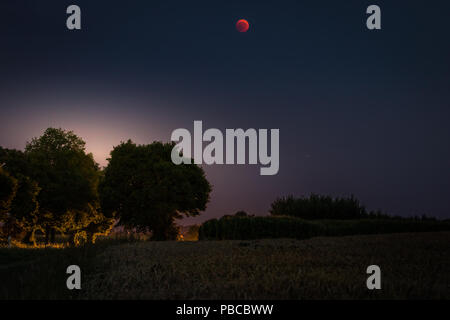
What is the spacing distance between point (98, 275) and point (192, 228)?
58.5 ft

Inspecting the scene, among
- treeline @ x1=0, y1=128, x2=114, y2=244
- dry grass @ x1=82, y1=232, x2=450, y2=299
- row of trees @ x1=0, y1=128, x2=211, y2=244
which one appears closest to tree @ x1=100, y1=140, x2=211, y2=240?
row of trees @ x1=0, y1=128, x2=211, y2=244

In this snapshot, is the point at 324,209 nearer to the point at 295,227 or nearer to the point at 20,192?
the point at 295,227

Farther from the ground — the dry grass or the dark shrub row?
the dry grass

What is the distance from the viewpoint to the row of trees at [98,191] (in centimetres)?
2791

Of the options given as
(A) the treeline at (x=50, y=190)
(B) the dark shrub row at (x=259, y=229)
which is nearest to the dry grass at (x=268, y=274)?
(B) the dark shrub row at (x=259, y=229)

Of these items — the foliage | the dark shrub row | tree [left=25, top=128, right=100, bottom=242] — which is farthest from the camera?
tree [left=25, top=128, right=100, bottom=242]

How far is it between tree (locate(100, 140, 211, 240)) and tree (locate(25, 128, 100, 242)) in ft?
22.4

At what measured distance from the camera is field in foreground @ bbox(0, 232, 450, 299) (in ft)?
17.8

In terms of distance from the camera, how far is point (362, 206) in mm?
28062

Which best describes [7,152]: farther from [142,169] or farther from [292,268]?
[292,268]

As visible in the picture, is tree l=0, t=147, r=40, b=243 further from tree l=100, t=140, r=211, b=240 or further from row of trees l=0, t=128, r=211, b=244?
tree l=100, t=140, r=211, b=240

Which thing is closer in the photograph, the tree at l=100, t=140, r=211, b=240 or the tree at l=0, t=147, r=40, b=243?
the tree at l=100, t=140, r=211, b=240

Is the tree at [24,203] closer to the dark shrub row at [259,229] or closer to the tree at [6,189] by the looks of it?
the tree at [6,189]

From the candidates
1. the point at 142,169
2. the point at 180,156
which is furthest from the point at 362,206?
the point at 142,169
